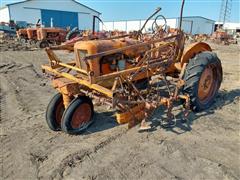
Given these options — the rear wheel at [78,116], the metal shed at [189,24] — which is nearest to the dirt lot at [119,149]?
the rear wheel at [78,116]

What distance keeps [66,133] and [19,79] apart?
416 centimetres

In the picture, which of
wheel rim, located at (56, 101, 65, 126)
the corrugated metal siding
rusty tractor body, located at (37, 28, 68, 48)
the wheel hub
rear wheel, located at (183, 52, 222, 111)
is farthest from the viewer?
the corrugated metal siding

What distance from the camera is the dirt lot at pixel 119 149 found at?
2.92 m

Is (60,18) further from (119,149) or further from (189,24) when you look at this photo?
(119,149)

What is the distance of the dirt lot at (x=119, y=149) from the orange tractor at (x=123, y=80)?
0.23 meters

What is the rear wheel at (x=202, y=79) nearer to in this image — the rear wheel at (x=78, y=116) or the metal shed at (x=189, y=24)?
the rear wheel at (x=78, y=116)

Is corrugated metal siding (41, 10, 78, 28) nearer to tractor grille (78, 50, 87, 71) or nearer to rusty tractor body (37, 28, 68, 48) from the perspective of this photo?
rusty tractor body (37, 28, 68, 48)

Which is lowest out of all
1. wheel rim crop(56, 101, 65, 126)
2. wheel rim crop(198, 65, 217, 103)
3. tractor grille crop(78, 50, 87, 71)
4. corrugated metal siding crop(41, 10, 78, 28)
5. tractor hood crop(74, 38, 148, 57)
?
wheel rim crop(56, 101, 65, 126)

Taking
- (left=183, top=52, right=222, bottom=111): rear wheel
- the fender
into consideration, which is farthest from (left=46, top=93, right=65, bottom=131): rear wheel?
the fender

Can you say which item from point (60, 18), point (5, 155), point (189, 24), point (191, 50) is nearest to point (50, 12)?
point (60, 18)

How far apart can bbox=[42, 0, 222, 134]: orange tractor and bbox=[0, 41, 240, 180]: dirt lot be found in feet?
0.76

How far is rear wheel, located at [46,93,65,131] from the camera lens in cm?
393

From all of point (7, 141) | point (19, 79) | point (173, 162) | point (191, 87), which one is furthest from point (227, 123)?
point (19, 79)

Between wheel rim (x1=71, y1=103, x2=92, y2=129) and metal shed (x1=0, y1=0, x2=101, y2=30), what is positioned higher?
metal shed (x1=0, y1=0, x2=101, y2=30)
